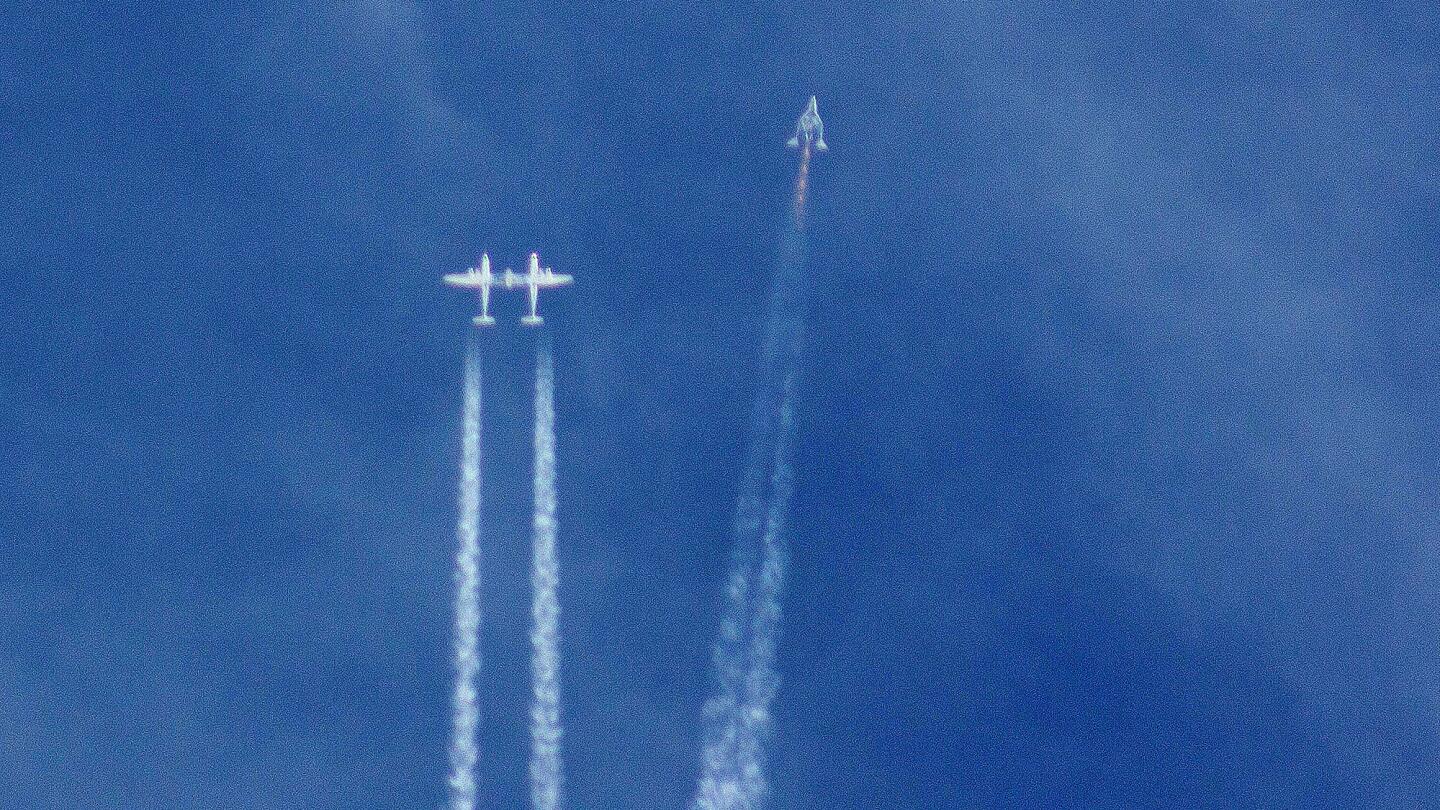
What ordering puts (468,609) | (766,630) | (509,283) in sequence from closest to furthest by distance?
(766,630) → (468,609) → (509,283)

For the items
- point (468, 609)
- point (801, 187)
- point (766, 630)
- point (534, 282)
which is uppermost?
point (801, 187)

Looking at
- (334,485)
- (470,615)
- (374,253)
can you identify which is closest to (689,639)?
(470,615)

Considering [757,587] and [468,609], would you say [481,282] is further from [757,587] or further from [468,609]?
[757,587]

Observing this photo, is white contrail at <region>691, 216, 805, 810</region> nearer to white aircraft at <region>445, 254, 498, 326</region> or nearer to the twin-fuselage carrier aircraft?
the twin-fuselage carrier aircraft

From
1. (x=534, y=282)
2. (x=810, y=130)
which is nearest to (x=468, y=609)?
(x=534, y=282)

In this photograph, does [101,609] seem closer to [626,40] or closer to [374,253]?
[374,253]

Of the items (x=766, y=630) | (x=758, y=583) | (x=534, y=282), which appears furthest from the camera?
(x=534, y=282)
